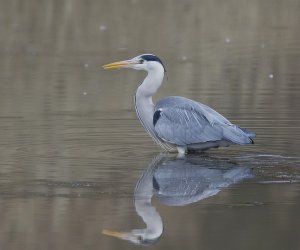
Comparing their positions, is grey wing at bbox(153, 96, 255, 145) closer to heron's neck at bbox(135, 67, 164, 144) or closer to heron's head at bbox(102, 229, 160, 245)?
heron's neck at bbox(135, 67, 164, 144)

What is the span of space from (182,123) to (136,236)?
3813 millimetres

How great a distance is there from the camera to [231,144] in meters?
11.2

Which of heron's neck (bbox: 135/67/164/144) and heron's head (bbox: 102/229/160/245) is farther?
heron's neck (bbox: 135/67/164/144)

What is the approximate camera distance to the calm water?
8.16m

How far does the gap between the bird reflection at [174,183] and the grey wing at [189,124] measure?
7.9 inches

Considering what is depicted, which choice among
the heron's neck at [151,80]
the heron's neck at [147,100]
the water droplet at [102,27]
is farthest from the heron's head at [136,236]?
the water droplet at [102,27]

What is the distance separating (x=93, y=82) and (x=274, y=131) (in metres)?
5.12

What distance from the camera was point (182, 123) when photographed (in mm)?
11555

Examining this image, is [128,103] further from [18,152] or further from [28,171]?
[28,171]

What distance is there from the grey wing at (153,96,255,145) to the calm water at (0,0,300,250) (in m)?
0.21

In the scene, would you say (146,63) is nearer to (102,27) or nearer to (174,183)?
(174,183)

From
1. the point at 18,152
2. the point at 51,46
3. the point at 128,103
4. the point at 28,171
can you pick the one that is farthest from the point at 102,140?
the point at 51,46

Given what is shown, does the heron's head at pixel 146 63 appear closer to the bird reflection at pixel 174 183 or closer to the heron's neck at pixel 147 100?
the heron's neck at pixel 147 100

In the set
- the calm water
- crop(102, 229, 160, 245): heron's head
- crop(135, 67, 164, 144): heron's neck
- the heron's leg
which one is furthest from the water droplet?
crop(102, 229, 160, 245): heron's head
